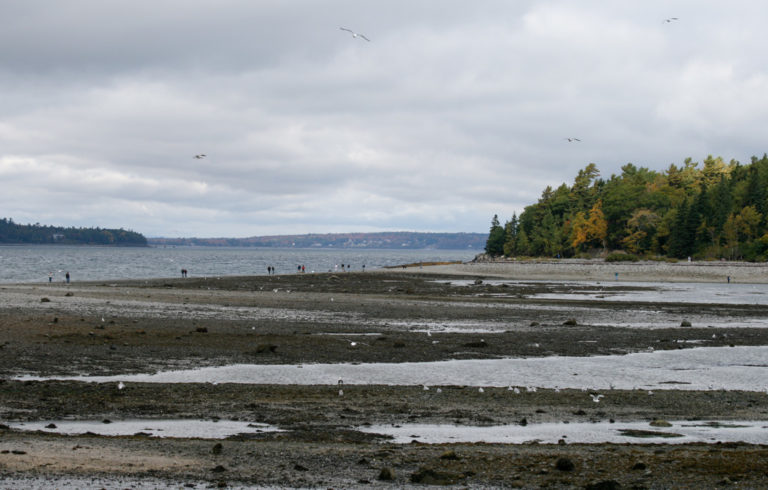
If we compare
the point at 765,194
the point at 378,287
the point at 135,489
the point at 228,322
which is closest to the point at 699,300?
the point at 378,287

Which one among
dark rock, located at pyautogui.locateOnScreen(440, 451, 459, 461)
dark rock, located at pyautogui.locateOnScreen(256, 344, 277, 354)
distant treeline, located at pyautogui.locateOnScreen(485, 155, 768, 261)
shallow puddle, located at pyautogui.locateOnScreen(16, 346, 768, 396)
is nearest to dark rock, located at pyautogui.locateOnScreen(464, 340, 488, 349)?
shallow puddle, located at pyautogui.locateOnScreen(16, 346, 768, 396)

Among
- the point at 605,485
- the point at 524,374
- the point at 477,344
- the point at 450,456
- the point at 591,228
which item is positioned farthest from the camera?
the point at 591,228

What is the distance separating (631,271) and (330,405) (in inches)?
3716

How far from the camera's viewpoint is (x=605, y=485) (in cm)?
977

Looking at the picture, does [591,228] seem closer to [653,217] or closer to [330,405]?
[653,217]

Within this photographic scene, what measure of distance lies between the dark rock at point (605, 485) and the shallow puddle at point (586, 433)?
9.56 feet

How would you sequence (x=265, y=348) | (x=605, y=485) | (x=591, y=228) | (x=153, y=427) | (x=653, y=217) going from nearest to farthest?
(x=605, y=485), (x=153, y=427), (x=265, y=348), (x=653, y=217), (x=591, y=228)

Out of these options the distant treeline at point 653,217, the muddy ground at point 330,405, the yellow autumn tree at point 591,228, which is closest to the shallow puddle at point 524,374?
the muddy ground at point 330,405

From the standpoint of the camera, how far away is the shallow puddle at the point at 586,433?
13.0m

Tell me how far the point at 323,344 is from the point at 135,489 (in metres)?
16.7

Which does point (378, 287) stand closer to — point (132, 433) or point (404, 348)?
point (404, 348)

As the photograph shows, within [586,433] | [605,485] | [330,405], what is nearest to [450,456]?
[605,485]

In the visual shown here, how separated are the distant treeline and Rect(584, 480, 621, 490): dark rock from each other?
121148 millimetres

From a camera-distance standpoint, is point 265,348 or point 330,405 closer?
point 330,405
